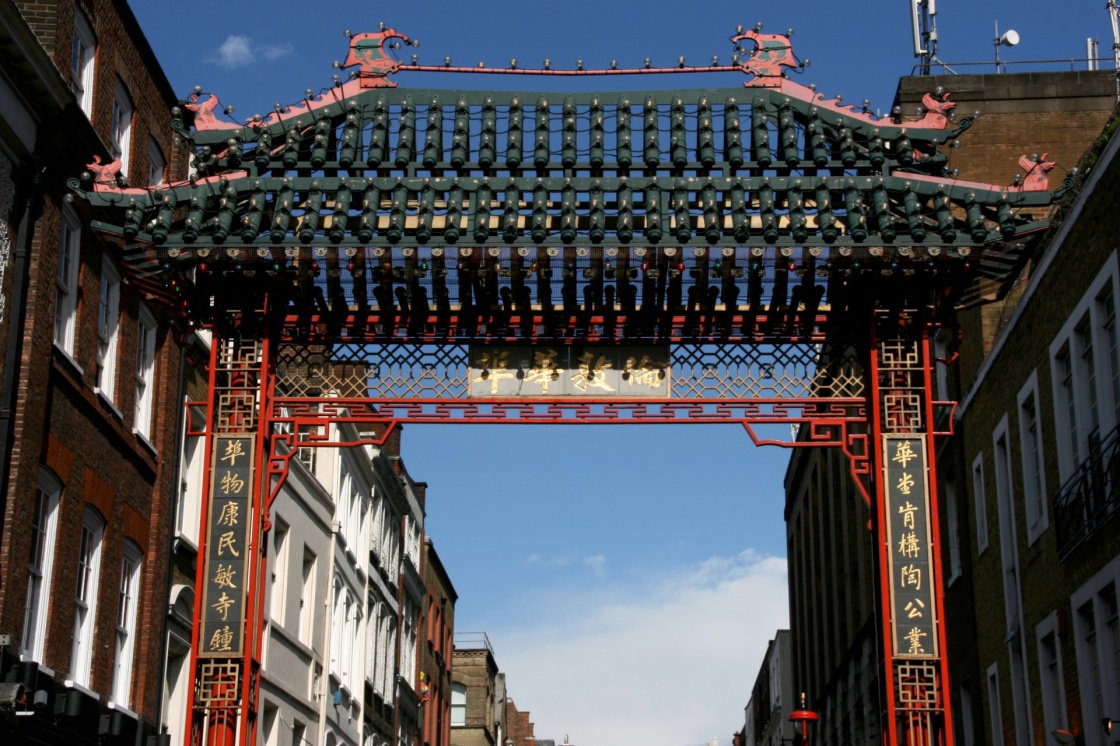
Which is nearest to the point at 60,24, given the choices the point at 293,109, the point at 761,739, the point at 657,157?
the point at 293,109

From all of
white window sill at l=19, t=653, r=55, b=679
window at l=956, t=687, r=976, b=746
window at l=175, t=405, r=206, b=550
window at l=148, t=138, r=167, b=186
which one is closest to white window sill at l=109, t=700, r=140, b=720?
white window sill at l=19, t=653, r=55, b=679

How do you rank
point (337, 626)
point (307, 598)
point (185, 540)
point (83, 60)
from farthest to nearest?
point (337, 626)
point (307, 598)
point (185, 540)
point (83, 60)

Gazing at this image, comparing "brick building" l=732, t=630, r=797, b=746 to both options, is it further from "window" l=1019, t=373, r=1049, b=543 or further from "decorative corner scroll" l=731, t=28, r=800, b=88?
"decorative corner scroll" l=731, t=28, r=800, b=88

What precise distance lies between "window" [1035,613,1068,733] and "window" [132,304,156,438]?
48.3 feet

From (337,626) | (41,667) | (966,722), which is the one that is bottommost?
(41,667)

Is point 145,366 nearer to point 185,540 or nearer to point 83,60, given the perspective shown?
point 185,540

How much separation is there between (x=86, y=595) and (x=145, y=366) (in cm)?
476

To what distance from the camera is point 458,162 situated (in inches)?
831

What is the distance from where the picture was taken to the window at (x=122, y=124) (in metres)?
26.3

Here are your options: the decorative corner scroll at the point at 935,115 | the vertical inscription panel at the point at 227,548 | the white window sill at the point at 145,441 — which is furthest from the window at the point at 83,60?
the decorative corner scroll at the point at 935,115

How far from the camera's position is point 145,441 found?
1060 inches

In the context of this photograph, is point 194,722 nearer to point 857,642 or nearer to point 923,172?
point 923,172

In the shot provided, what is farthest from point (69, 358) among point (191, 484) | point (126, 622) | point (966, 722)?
point (966, 722)

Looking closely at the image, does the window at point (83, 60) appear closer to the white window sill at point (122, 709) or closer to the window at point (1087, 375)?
the white window sill at point (122, 709)
